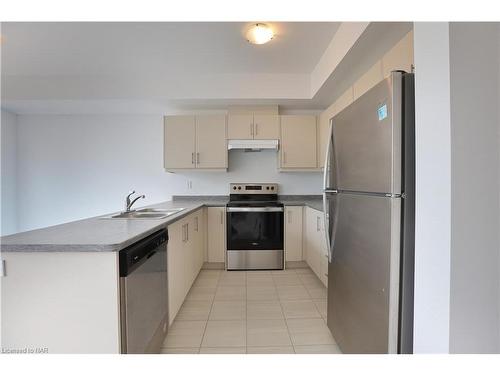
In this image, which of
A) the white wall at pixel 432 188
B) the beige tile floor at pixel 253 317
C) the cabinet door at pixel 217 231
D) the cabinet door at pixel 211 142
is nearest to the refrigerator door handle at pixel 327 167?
the white wall at pixel 432 188

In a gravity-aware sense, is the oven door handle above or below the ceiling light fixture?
below

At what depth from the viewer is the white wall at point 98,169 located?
3709mm

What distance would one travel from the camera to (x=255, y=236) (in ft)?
10.5

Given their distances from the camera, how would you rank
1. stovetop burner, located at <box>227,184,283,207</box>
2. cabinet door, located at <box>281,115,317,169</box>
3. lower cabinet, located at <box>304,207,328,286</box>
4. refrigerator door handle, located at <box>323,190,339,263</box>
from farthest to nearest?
1. stovetop burner, located at <box>227,184,283,207</box>
2. cabinet door, located at <box>281,115,317,169</box>
3. lower cabinet, located at <box>304,207,328,286</box>
4. refrigerator door handle, located at <box>323,190,339,263</box>

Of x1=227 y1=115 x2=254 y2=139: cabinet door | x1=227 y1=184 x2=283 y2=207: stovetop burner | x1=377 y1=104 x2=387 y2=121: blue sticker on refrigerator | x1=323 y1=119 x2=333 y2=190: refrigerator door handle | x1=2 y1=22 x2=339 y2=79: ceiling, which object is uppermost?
x1=2 y1=22 x2=339 y2=79: ceiling

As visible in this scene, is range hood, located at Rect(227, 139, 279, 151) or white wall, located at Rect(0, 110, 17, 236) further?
white wall, located at Rect(0, 110, 17, 236)

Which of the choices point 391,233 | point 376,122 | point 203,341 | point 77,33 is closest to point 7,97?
point 77,33

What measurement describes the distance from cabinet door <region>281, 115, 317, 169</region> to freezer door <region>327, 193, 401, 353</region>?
6.32 ft

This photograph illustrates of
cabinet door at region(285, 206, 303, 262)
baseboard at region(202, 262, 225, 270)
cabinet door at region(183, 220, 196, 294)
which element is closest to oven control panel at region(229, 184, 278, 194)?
cabinet door at region(285, 206, 303, 262)

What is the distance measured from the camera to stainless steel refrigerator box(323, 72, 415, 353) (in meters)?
1.05

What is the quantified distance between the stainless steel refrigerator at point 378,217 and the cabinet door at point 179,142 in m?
2.31

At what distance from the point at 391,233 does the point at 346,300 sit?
2.04 feet

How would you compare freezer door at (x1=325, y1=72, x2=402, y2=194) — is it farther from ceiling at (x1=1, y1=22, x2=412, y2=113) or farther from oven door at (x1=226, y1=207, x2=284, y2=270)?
oven door at (x1=226, y1=207, x2=284, y2=270)

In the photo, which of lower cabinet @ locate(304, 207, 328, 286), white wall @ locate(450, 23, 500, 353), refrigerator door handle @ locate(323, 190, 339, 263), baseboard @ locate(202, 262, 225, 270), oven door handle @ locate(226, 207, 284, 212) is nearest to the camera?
white wall @ locate(450, 23, 500, 353)
